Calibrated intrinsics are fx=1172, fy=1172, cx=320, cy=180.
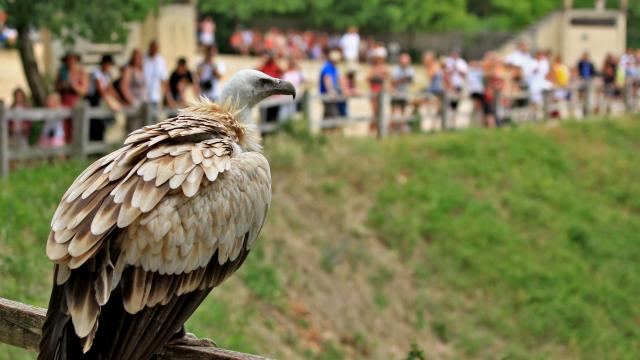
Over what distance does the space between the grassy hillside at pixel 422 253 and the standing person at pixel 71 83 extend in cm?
185

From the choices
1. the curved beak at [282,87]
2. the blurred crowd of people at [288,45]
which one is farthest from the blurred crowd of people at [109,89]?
the blurred crowd of people at [288,45]

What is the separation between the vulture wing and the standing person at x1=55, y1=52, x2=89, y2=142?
34.6 feet

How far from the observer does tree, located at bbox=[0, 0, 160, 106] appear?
15023mm

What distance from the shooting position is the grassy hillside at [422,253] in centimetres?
1408

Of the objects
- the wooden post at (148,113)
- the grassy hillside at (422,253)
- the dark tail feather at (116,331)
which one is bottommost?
the grassy hillside at (422,253)

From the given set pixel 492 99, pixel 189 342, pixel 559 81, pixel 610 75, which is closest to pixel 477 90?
pixel 492 99

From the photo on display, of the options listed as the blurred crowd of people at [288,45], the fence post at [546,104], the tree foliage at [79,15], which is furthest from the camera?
the blurred crowd of people at [288,45]

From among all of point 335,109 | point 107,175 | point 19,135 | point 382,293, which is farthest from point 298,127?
point 107,175

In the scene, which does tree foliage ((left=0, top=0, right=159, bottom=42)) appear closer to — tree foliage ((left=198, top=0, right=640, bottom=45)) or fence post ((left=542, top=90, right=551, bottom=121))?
fence post ((left=542, top=90, right=551, bottom=121))

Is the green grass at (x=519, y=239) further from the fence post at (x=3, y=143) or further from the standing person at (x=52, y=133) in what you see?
the fence post at (x=3, y=143)

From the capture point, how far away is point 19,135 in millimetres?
15055

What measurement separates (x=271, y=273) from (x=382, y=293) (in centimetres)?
196

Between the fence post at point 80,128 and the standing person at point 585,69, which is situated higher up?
the standing person at point 585,69

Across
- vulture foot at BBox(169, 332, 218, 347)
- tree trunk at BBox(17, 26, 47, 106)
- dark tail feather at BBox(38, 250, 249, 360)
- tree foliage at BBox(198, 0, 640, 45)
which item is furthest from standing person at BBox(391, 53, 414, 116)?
tree foliage at BBox(198, 0, 640, 45)
